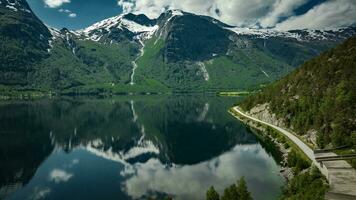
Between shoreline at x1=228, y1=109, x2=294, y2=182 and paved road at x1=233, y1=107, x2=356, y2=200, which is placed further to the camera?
shoreline at x1=228, y1=109, x2=294, y2=182

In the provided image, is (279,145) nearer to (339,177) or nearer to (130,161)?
(130,161)

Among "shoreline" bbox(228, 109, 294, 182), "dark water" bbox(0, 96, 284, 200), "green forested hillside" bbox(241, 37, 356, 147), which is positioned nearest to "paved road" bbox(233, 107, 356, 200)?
"shoreline" bbox(228, 109, 294, 182)

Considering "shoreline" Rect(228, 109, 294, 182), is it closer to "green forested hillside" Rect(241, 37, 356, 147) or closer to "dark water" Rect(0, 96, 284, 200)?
"dark water" Rect(0, 96, 284, 200)

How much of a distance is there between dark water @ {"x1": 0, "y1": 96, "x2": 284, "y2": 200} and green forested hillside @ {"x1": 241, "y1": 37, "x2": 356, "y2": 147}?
1523 cm

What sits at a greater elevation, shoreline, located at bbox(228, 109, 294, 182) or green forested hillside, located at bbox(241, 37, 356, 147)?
green forested hillside, located at bbox(241, 37, 356, 147)

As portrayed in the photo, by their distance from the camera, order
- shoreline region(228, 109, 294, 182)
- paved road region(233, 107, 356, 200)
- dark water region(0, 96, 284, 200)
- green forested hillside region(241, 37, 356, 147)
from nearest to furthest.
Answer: paved road region(233, 107, 356, 200) → dark water region(0, 96, 284, 200) → shoreline region(228, 109, 294, 182) → green forested hillside region(241, 37, 356, 147)

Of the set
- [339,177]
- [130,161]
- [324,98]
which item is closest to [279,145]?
[324,98]

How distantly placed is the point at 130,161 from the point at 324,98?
63.6 metres

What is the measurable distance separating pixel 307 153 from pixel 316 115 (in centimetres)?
2774

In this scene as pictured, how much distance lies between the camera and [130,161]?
108 m

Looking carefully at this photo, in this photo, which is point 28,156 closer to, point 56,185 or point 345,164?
point 56,185

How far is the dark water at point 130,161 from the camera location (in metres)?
75.5

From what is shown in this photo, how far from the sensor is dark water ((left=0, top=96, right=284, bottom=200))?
75.5 meters

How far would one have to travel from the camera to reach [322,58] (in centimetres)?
14450
